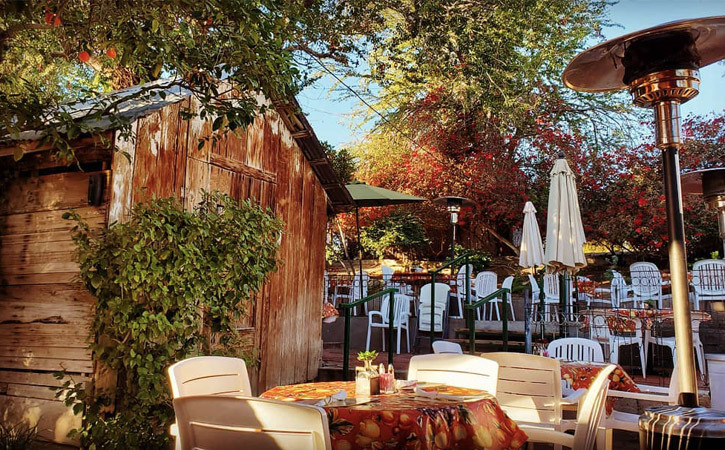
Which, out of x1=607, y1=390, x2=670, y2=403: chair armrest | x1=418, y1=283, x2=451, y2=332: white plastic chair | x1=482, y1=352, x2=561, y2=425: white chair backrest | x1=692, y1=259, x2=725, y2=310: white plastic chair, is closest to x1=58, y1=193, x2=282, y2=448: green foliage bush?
x1=482, y1=352, x2=561, y2=425: white chair backrest

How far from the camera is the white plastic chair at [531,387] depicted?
3.69 m

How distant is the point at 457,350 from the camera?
5.41m

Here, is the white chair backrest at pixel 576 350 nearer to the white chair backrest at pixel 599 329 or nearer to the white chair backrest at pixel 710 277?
the white chair backrest at pixel 599 329

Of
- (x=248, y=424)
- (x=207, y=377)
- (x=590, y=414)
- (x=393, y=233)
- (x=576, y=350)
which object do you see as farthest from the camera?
(x=393, y=233)

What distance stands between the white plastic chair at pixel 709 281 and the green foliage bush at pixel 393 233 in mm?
7657

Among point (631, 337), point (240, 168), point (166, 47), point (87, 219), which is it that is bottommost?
point (631, 337)

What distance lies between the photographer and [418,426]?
2.40m

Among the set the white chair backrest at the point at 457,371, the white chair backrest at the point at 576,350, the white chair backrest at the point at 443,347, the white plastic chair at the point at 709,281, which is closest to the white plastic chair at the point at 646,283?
the white plastic chair at the point at 709,281

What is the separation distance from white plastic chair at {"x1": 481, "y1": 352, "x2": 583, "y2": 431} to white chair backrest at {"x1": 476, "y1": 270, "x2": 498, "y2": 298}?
24.4 ft

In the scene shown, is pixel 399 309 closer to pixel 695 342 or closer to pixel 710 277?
pixel 695 342

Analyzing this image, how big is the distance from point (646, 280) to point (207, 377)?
29.7 feet

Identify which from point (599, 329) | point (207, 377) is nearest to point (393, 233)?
point (599, 329)

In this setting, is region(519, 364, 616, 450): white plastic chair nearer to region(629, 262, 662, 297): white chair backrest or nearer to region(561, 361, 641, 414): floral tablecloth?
region(561, 361, 641, 414): floral tablecloth

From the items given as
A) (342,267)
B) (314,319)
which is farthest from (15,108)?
(342,267)
